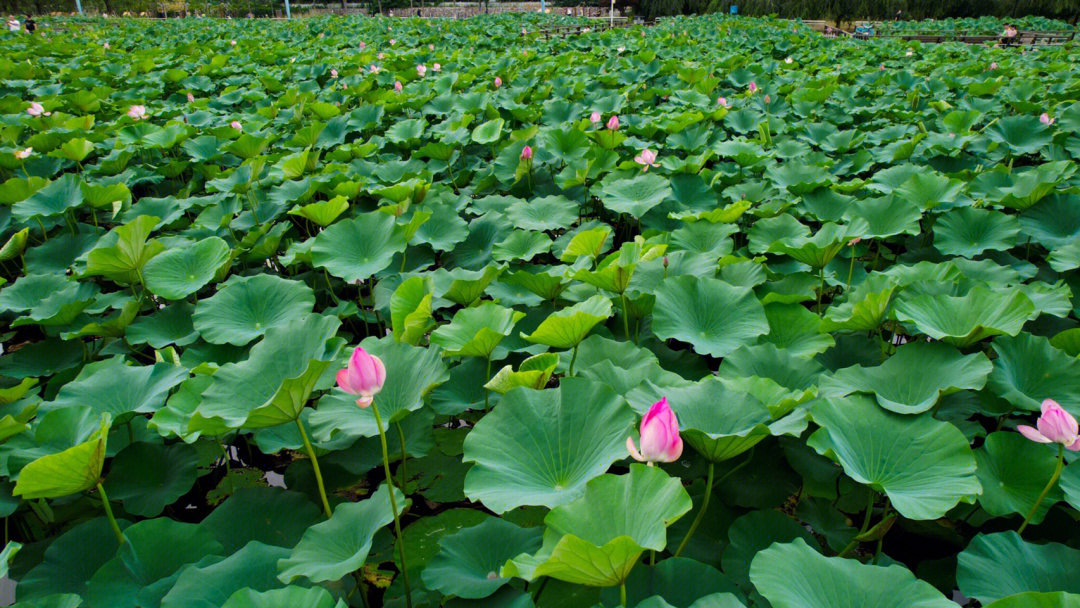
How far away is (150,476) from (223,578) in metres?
0.57

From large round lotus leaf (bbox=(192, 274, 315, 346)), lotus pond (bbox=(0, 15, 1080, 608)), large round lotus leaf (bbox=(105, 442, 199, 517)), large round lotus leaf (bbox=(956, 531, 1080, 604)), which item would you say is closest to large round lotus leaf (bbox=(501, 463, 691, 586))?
lotus pond (bbox=(0, 15, 1080, 608))

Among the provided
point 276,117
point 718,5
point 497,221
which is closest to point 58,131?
point 276,117

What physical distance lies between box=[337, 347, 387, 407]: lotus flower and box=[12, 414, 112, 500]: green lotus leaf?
→ 42 cm

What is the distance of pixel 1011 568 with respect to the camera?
37.0 inches

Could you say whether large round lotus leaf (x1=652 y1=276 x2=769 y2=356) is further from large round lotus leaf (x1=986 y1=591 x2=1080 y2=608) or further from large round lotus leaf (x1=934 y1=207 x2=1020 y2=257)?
large round lotus leaf (x1=934 y1=207 x2=1020 y2=257)

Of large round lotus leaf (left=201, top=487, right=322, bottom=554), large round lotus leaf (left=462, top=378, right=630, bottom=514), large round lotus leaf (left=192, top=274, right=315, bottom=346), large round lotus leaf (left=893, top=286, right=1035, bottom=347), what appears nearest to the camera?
large round lotus leaf (left=462, top=378, right=630, bottom=514)

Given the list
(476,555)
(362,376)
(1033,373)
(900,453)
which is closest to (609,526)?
(476,555)

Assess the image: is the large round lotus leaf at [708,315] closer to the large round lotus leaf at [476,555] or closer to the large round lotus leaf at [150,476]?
the large round lotus leaf at [476,555]

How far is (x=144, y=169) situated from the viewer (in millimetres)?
3107

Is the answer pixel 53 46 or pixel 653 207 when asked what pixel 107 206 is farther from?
pixel 53 46

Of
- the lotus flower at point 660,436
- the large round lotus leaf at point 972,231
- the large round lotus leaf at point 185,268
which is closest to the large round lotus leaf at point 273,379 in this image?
the lotus flower at point 660,436

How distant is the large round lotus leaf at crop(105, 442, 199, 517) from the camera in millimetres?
1293

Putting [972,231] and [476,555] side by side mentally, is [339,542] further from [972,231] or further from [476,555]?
[972,231]

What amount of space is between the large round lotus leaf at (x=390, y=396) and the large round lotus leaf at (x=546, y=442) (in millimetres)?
185
